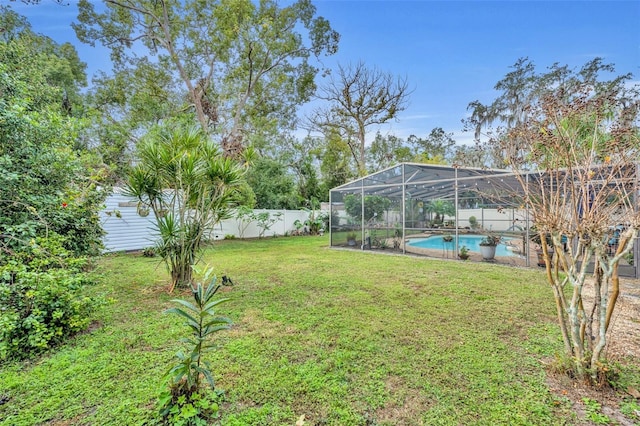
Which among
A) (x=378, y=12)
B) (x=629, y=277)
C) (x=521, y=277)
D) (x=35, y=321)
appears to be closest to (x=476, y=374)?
(x=35, y=321)

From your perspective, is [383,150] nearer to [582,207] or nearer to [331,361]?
[582,207]

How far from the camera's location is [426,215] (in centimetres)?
1078

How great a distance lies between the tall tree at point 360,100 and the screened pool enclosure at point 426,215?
7.95 meters

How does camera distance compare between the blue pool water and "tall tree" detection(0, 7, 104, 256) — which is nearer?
"tall tree" detection(0, 7, 104, 256)

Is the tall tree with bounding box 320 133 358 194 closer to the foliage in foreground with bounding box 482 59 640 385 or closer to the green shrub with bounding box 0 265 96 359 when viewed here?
the foliage in foreground with bounding box 482 59 640 385

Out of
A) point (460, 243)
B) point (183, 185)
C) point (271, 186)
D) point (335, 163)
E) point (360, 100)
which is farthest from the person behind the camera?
point (335, 163)

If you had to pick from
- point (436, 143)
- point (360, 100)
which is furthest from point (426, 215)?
point (436, 143)

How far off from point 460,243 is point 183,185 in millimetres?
7708

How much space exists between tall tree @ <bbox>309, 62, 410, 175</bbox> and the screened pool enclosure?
795 cm

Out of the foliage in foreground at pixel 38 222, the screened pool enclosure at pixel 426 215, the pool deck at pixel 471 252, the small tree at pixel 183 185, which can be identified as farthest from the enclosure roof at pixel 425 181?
the foliage in foreground at pixel 38 222

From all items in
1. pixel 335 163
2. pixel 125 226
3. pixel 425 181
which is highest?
pixel 335 163

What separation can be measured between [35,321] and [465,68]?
45.9 feet

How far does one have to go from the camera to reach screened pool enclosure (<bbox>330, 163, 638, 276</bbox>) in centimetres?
778

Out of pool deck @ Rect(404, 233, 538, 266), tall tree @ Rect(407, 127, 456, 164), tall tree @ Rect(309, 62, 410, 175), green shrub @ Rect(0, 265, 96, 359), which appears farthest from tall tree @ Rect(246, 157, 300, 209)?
tall tree @ Rect(407, 127, 456, 164)
